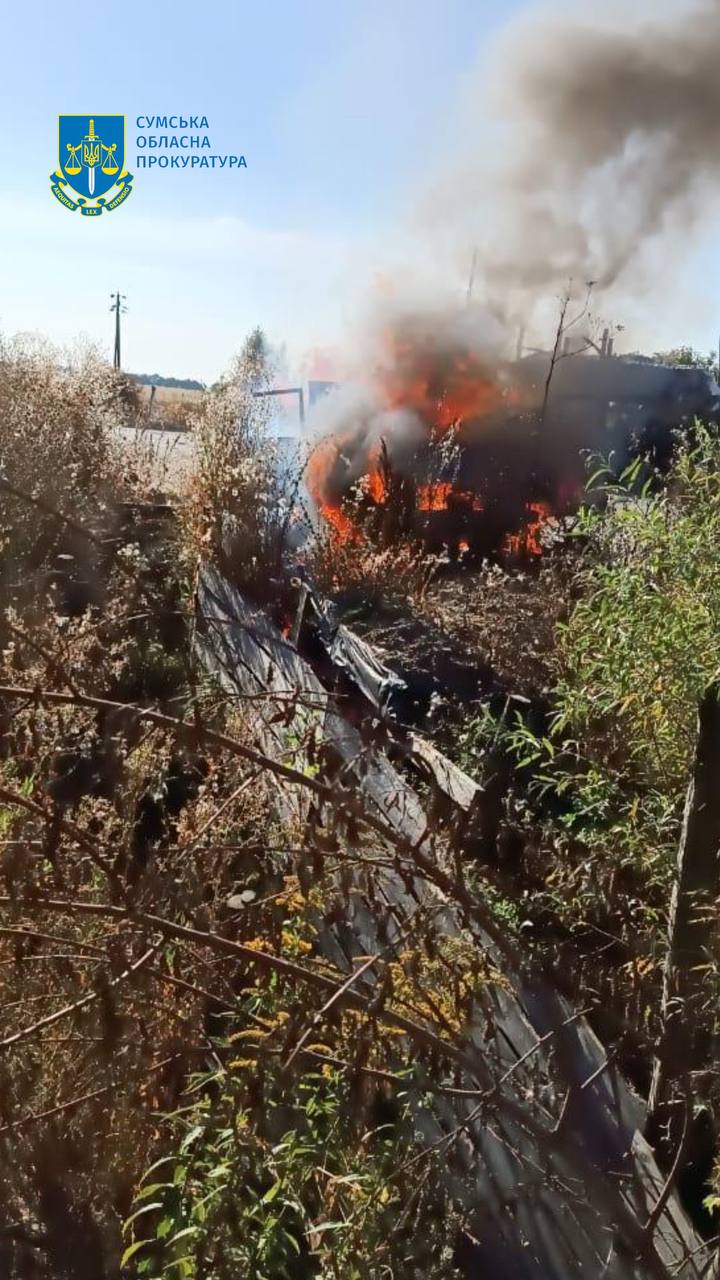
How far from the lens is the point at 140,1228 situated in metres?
2.86

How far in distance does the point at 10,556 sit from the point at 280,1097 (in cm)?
389

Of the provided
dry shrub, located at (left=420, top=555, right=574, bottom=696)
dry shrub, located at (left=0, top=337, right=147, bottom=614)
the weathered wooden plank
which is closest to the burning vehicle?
dry shrub, located at (left=420, top=555, right=574, bottom=696)

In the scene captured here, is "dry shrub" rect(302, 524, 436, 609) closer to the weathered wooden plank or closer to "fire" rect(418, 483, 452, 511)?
"fire" rect(418, 483, 452, 511)

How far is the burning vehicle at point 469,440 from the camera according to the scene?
9.49m

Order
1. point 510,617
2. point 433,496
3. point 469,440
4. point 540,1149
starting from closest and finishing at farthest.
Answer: point 540,1149 < point 510,617 < point 433,496 < point 469,440

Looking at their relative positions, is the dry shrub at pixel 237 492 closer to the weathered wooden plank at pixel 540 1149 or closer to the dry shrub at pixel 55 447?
the dry shrub at pixel 55 447

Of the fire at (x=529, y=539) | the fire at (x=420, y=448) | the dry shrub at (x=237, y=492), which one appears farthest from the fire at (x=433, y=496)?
the dry shrub at (x=237, y=492)

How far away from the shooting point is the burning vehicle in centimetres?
949

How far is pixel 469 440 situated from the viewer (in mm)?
12195

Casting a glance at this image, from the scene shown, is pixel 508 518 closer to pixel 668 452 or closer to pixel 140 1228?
pixel 668 452

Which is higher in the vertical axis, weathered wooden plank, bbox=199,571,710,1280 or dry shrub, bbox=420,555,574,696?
dry shrub, bbox=420,555,574,696

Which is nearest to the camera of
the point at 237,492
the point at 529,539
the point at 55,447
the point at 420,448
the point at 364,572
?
the point at 364,572

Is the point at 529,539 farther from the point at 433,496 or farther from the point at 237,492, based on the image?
the point at 237,492

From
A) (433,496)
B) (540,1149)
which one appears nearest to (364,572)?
(433,496)
